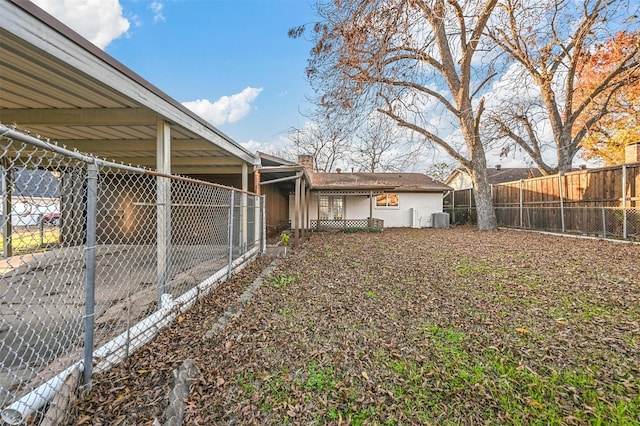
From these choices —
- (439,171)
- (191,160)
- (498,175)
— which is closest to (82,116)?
(191,160)

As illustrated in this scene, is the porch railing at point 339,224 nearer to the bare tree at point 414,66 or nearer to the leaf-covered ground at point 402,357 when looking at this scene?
the bare tree at point 414,66

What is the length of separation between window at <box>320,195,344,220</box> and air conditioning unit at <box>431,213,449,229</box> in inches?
215

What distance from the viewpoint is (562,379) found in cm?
238

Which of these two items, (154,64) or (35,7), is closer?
(35,7)

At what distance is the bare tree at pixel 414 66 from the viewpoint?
27.7 feet

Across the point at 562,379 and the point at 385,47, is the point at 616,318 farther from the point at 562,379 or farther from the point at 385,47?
the point at 385,47

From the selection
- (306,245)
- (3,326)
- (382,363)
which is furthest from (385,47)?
(3,326)

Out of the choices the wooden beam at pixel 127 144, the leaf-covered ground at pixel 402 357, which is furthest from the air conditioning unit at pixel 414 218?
the wooden beam at pixel 127 144

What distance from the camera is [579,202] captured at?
1046cm

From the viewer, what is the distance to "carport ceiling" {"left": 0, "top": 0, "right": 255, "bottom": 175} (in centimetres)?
204

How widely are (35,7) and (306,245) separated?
8332 millimetres

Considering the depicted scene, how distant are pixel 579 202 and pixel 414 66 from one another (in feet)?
25.0

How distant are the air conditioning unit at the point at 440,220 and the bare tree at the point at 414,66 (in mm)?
3299

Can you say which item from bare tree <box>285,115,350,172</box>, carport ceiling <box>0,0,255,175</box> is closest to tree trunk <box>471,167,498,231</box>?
carport ceiling <box>0,0,255,175</box>
